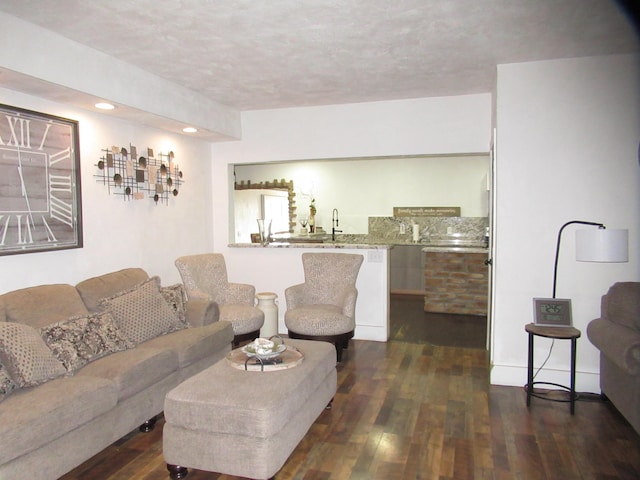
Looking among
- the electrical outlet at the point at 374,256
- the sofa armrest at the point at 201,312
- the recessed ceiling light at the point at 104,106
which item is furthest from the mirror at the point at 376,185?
the sofa armrest at the point at 201,312

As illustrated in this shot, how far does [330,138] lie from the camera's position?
5426 mm

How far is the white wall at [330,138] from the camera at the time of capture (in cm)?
498

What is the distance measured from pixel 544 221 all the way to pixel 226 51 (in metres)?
2.79

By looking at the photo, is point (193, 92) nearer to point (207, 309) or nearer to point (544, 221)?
point (207, 309)

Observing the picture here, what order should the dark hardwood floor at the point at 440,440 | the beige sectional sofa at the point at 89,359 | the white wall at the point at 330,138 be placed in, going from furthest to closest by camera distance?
the white wall at the point at 330,138 → the dark hardwood floor at the point at 440,440 → the beige sectional sofa at the point at 89,359

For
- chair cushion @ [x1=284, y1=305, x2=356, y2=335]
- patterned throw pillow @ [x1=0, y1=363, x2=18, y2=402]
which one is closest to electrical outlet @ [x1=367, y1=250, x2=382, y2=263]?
chair cushion @ [x1=284, y1=305, x2=356, y2=335]

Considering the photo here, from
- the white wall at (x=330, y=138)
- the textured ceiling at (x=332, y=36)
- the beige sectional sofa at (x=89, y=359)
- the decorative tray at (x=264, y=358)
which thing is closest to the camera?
the beige sectional sofa at (x=89, y=359)

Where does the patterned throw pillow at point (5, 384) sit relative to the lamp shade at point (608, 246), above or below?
below

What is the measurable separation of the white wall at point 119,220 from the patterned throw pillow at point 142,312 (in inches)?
21.2

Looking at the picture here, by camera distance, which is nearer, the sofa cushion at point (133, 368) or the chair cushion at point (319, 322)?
the sofa cushion at point (133, 368)

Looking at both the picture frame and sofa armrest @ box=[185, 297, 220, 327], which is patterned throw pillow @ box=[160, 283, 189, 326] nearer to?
sofa armrest @ box=[185, 297, 220, 327]

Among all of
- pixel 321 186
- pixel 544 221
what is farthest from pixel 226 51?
pixel 321 186

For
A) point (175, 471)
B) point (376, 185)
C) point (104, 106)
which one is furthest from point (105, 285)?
point (376, 185)

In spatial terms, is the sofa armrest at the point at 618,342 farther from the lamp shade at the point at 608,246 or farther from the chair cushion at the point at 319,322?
the chair cushion at the point at 319,322
